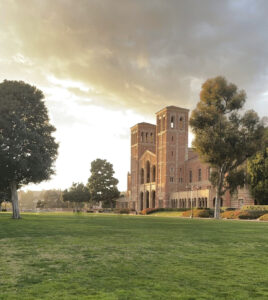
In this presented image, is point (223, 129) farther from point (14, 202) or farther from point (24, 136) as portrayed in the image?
point (14, 202)

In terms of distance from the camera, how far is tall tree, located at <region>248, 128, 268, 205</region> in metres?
56.1

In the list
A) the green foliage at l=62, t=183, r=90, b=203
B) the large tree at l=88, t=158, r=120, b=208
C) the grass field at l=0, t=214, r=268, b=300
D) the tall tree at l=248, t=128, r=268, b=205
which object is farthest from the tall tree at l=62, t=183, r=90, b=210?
the grass field at l=0, t=214, r=268, b=300

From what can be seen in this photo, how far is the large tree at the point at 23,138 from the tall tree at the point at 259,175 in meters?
31.8

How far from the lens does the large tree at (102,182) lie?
10656 cm

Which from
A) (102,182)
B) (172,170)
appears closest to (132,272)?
(172,170)

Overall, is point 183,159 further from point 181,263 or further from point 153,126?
point 181,263

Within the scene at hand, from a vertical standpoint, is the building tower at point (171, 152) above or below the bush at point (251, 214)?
above

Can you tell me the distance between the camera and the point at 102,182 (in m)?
107

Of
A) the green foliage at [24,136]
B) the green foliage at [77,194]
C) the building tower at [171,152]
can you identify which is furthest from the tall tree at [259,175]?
the green foliage at [77,194]

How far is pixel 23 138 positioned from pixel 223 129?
22982 millimetres

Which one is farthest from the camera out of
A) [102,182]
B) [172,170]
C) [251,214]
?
[102,182]

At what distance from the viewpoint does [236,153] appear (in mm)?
44375

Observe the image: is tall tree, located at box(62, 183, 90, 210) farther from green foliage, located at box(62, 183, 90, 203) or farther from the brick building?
the brick building

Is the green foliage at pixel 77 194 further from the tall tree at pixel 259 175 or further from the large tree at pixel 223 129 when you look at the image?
the large tree at pixel 223 129
